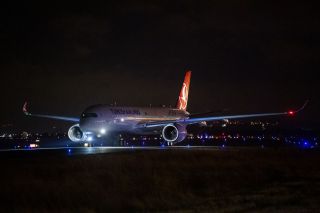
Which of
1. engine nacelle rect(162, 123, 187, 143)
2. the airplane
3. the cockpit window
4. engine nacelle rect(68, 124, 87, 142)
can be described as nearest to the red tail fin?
the airplane

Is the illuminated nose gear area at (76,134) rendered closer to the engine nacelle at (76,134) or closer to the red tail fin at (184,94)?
the engine nacelle at (76,134)

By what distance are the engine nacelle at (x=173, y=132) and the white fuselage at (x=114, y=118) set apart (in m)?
3.86

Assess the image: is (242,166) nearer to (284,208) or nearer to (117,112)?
(284,208)

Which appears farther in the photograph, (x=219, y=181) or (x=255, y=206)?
(x=219, y=181)

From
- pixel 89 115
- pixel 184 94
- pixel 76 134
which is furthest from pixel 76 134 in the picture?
pixel 184 94

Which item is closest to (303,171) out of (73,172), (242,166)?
(242,166)

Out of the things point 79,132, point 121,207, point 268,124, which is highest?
point 268,124

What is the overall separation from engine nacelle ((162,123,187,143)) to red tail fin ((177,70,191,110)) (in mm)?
20538

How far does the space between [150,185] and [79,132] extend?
36.8 meters

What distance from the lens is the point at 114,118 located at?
57594mm

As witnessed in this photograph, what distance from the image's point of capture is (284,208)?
17.9 meters

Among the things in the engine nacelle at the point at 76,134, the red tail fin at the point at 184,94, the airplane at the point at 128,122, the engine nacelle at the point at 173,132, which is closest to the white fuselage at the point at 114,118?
the airplane at the point at 128,122

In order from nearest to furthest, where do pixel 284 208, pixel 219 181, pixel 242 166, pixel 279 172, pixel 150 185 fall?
pixel 284 208 < pixel 150 185 < pixel 219 181 < pixel 279 172 < pixel 242 166

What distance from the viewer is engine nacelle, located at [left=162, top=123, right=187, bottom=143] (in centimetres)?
5606
